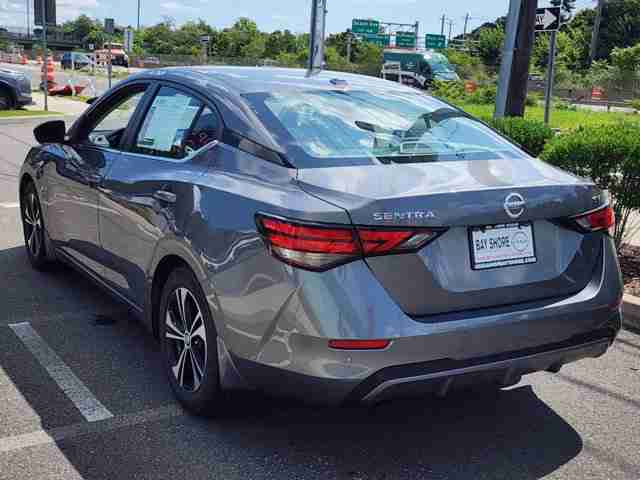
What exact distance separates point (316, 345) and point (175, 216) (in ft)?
3.59

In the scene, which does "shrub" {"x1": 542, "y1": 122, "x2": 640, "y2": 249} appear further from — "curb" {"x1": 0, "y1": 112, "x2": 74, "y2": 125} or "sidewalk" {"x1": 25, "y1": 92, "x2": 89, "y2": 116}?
"sidewalk" {"x1": 25, "y1": 92, "x2": 89, "y2": 116}

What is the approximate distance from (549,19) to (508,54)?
200 cm

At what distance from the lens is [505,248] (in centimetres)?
309

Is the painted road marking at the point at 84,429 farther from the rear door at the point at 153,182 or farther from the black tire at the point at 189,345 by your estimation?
the rear door at the point at 153,182

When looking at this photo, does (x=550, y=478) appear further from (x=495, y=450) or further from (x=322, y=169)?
(x=322, y=169)

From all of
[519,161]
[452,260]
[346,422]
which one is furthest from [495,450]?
[519,161]

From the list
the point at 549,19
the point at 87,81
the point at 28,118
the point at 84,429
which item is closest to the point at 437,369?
the point at 84,429

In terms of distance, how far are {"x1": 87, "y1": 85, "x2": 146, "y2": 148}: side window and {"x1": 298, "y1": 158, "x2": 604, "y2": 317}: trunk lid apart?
1807 mm

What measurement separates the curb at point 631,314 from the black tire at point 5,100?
19.1 meters

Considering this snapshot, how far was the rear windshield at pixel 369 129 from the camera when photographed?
337 cm

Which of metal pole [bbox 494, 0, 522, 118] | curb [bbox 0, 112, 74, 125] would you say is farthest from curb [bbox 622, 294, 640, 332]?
curb [bbox 0, 112, 74, 125]

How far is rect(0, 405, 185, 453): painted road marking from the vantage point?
337cm

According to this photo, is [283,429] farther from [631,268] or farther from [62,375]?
[631,268]

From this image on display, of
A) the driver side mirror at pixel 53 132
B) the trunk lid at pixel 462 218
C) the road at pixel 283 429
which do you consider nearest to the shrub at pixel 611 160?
the road at pixel 283 429
